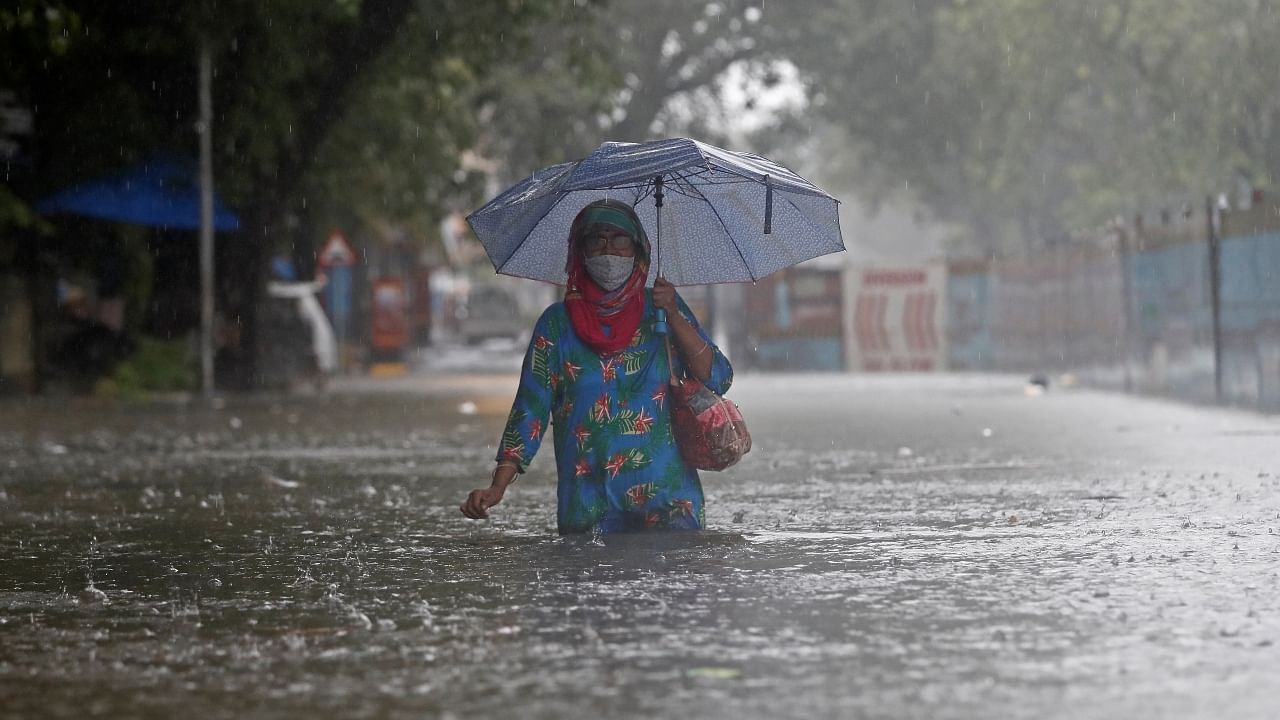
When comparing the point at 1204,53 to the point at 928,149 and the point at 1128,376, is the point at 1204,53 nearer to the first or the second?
the point at 928,149

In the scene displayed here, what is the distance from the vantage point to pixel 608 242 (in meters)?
8.74

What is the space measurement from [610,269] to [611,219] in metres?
0.19

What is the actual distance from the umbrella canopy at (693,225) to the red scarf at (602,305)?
0.47 meters

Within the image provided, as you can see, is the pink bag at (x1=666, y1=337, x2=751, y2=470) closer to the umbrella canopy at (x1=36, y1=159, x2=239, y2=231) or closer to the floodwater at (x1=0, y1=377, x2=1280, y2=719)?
the floodwater at (x1=0, y1=377, x2=1280, y2=719)

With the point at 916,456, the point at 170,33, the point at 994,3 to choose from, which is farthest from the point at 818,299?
the point at 916,456

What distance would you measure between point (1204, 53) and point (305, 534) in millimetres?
38851

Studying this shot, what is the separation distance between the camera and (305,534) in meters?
10.3

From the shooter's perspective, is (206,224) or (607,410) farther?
(206,224)

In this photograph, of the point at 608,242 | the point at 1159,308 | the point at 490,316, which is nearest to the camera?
the point at 608,242

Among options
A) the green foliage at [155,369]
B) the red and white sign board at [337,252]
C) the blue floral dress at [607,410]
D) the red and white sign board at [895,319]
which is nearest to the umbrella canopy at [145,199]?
the green foliage at [155,369]

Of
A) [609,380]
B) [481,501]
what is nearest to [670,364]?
[609,380]

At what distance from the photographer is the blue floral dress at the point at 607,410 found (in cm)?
893

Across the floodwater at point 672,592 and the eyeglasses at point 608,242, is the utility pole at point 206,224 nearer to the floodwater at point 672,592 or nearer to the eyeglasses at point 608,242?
the floodwater at point 672,592

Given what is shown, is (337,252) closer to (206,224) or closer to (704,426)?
(206,224)
